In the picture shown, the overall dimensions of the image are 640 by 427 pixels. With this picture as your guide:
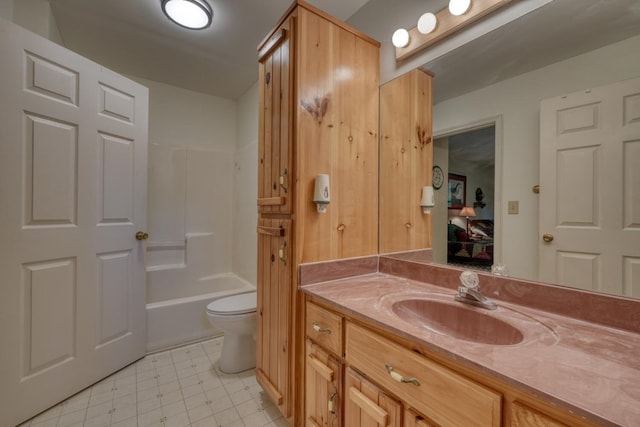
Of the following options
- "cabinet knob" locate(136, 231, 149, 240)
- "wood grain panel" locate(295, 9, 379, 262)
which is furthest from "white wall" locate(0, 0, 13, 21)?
"wood grain panel" locate(295, 9, 379, 262)

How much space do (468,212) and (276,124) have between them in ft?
3.43

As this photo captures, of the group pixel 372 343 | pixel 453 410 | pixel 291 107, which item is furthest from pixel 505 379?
pixel 291 107

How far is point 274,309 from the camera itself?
1.43 meters

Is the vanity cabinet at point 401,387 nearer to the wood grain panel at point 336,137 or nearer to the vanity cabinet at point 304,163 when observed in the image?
the vanity cabinet at point 304,163

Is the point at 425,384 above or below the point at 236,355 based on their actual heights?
above

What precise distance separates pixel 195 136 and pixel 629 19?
324 cm

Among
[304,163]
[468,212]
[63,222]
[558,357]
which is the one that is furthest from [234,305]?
[558,357]

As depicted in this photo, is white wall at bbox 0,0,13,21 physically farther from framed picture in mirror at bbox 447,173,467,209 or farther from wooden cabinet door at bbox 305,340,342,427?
framed picture in mirror at bbox 447,173,467,209

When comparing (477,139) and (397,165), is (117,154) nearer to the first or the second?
(397,165)

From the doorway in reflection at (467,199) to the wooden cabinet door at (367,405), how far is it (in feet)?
2.19

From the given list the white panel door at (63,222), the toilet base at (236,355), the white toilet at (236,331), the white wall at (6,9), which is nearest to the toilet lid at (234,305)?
the white toilet at (236,331)

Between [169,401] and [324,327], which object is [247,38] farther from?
[169,401]

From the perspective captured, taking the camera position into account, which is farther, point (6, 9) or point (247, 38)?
point (247, 38)

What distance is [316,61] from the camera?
1285mm
